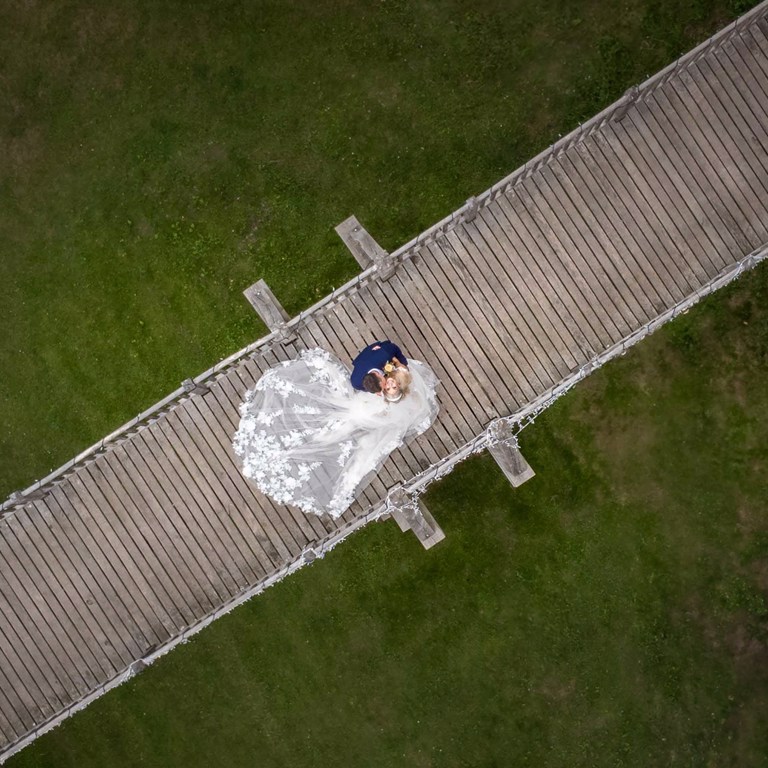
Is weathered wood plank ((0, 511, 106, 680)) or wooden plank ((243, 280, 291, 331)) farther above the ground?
wooden plank ((243, 280, 291, 331))

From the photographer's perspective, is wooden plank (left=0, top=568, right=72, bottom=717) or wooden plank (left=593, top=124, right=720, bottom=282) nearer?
wooden plank (left=593, top=124, right=720, bottom=282)

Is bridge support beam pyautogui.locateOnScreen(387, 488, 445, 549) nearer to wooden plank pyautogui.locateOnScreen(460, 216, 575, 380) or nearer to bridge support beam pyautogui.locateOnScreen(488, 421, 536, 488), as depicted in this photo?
bridge support beam pyautogui.locateOnScreen(488, 421, 536, 488)

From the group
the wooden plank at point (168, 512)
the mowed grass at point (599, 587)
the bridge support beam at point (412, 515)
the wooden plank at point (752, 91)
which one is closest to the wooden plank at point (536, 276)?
the mowed grass at point (599, 587)

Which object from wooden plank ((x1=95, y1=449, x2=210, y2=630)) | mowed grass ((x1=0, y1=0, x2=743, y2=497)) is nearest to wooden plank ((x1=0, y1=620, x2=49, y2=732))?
wooden plank ((x1=95, y1=449, x2=210, y2=630))

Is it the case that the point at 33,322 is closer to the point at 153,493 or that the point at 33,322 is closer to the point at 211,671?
the point at 153,493

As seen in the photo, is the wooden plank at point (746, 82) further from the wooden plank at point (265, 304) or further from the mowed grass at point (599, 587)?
the wooden plank at point (265, 304)

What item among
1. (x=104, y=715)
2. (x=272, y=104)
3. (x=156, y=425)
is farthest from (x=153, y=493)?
(x=272, y=104)
